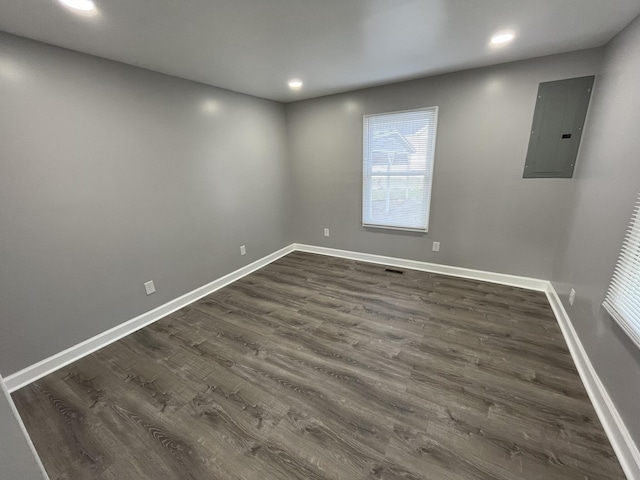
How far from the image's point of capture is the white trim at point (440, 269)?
118 inches

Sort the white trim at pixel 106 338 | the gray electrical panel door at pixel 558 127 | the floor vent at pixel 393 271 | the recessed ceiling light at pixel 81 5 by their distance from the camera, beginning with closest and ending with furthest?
the recessed ceiling light at pixel 81 5 → the white trim at pixel 106 338 → the gray electrical panel door at pixel 558 127 → the floor vent at pixel 393 271

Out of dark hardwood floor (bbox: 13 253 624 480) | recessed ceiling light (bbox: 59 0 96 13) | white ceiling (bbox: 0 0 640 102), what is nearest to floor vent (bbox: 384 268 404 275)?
dark hardwood floor (bbox: 13 253 624 480)

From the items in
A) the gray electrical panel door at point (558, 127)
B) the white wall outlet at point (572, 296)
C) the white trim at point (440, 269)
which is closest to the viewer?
the white wall outlet at point (572, 296)

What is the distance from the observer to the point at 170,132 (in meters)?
2.62

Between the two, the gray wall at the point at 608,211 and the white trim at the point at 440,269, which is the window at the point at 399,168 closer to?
the white trim at the point at 440,269

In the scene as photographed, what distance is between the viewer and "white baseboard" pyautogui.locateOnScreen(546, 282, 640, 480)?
1278 mm

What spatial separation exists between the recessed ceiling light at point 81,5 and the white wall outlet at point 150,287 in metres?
2.11

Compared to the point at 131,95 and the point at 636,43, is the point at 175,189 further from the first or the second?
the point at 636,43

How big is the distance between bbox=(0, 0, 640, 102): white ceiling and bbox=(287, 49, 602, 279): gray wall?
0.27 m

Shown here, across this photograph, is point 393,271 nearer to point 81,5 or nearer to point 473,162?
point 473,162

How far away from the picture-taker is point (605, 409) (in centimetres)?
153

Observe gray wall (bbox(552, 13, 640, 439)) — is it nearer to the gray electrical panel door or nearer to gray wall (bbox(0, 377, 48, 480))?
the gray electrical panel door

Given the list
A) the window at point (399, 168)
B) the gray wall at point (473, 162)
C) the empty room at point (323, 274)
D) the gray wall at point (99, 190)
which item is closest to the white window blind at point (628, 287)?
the empty room at point (323, 274)

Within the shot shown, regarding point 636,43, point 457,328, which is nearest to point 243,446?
point 457,328
